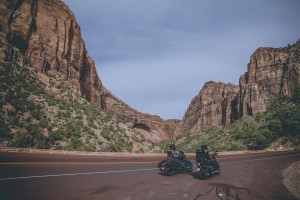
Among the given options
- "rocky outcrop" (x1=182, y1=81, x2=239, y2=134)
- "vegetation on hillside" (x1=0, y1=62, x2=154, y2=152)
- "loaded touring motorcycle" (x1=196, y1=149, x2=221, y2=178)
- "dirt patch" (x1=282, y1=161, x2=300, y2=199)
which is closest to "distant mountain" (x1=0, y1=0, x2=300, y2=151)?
"vegetation on hillside" (x1=0, y1=62, x2=154, y2=152)

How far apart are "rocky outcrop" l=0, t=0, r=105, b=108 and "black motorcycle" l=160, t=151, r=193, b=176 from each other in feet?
104

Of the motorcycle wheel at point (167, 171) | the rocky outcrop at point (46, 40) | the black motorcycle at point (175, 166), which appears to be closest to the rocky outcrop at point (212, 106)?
the rocky outcrop at point (46, 40)

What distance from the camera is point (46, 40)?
44312mm

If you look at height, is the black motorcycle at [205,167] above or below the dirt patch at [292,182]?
above

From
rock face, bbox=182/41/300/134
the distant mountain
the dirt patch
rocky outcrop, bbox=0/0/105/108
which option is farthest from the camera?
rock face, bbox=182/41/300/134

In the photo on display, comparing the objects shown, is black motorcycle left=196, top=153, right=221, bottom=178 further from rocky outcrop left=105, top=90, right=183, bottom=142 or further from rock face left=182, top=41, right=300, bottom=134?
rocky outcrop left=105, top=90, right=183, bottom=142

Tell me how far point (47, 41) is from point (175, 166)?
40.8 m

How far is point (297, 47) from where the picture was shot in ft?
215

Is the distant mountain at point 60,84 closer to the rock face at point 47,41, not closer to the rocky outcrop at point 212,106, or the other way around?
the rock face at point 47,41

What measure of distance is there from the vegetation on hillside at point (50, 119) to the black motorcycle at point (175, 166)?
56.9 feet

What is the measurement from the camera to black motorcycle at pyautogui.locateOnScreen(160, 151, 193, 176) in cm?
1141

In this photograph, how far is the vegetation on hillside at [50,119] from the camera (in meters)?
25.6

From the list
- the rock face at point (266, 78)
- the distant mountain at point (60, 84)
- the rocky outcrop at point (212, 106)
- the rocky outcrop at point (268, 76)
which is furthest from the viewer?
the rocky outcrop at point (212, 106)

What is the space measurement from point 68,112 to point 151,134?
6569 centimetres
